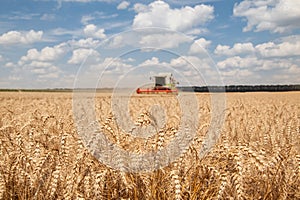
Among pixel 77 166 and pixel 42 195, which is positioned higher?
pixel 77 166

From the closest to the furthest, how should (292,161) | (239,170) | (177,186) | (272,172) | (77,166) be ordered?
(177,186) → (239,170) → (77,166) → (272,172) → (292,161)

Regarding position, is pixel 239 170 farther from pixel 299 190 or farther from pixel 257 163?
pixel 299 190

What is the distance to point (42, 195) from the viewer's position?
279 centimetres

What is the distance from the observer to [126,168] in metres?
2.82

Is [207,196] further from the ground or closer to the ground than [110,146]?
closer to the ground

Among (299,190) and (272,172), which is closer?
(272,172)

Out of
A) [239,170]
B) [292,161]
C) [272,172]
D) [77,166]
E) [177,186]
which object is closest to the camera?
[177,186]

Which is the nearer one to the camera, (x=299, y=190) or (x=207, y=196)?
(x=207, y=196)

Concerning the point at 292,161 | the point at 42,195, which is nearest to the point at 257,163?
the point at 292,161

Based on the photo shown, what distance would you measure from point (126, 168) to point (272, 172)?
4.01 feet

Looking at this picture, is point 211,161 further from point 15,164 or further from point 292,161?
point 15,164

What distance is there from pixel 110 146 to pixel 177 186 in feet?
2.92

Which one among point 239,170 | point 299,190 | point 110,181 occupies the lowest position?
point 299,190

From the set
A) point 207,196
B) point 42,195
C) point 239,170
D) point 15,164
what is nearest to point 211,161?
point 207,196
